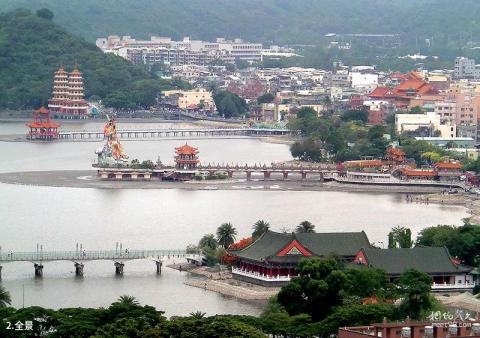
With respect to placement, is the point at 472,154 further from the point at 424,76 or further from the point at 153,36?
the point at 153,36

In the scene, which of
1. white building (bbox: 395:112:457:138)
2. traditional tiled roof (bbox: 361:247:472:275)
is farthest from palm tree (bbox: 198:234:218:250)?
white building (bbox: 395:112:457:138)

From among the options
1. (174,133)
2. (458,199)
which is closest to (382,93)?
(174,133)

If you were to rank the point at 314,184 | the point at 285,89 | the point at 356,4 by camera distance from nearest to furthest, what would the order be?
the point at 314,184 < the point at 285,89 < the point at 356,4

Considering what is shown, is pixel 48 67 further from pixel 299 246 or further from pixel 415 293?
pixel 415 293

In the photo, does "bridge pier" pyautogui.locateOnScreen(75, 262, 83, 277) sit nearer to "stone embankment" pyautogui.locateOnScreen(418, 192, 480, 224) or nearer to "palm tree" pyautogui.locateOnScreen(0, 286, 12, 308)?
"palm tree" pyautogui.locateOnScreen(0, 286, 12, 308)

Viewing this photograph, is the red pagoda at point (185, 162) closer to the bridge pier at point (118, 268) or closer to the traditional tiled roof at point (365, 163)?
the traditional tiled roof at point (365, 163)

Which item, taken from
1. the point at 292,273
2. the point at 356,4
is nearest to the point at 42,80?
the point at 292,273
